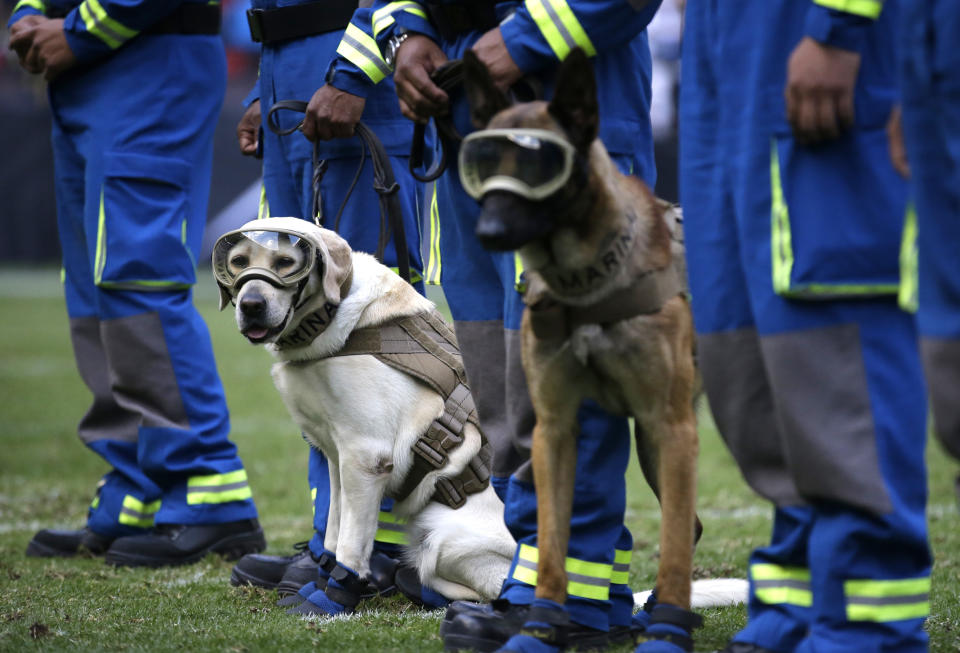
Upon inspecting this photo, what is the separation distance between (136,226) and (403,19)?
183cm

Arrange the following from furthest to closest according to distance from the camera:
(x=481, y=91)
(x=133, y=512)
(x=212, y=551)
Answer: (x=133, y=512) → (x=212, y=551) → (x=481, y=91)

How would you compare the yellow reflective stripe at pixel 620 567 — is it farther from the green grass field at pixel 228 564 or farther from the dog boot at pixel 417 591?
the dog boot at pixel 417 591

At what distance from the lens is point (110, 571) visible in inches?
172

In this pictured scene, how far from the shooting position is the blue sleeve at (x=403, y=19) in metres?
3.11

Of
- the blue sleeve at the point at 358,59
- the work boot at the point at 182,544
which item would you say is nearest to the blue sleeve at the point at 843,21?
the blue sleeve at the point at 358,59

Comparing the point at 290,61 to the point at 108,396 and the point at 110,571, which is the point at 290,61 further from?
the point at 110,571

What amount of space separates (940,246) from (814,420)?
0.48m

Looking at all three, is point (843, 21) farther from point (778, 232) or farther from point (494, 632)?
point (494, 632)

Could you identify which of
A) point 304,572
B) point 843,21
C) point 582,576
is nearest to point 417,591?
point 304,572

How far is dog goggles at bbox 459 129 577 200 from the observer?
227 cm

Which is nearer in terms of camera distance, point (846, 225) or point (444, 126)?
point (846, 225)

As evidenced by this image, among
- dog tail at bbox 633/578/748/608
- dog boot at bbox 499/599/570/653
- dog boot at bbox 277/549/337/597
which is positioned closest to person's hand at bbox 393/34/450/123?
dog boot at bbox 499/599/570/653

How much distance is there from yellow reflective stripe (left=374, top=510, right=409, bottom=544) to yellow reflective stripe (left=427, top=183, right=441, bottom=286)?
90 cm

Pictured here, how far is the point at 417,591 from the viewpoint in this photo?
3.79 metres
